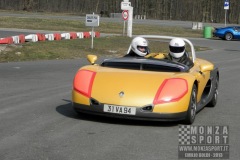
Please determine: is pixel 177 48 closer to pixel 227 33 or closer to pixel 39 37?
pixel 39 37

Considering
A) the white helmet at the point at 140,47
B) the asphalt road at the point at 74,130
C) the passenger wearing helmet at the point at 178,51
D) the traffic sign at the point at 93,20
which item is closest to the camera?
the asphalt road at the point at 74,130

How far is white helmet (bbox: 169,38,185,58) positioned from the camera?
919cm

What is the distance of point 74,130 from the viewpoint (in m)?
7.05

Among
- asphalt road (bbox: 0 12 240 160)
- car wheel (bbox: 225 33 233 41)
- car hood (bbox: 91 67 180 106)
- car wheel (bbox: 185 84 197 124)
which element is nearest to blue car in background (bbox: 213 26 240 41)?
car wheel (bbox: 225 33 233 41)

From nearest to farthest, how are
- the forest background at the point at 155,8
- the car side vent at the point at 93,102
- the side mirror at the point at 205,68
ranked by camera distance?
1. the car side vent at the point at 93,102
2. the side mirror at the point at 205,68
3. the forest background at the point at 155,8

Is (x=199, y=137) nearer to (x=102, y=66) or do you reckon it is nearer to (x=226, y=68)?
(x=102, y=66)

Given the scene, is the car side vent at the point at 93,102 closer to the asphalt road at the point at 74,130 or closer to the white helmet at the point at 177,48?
the asphalt road at the point at 74,130

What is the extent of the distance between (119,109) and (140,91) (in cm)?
42

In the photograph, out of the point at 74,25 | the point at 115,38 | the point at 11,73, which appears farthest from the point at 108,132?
the point at 74,25

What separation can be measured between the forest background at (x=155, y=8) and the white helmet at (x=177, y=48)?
68924mm

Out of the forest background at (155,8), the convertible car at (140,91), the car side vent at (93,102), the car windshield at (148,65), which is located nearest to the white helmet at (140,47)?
the car windshield at (148,65)

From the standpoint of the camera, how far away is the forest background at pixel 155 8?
3086 inches

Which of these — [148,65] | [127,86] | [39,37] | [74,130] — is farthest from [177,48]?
[39,37]

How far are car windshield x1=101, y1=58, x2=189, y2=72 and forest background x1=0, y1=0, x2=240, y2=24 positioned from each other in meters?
69.8
